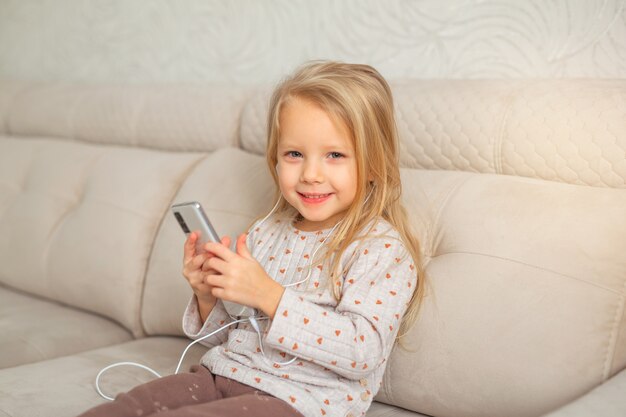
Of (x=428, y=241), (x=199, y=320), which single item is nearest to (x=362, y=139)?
(x=428, y=241)

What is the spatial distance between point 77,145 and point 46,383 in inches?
36.9

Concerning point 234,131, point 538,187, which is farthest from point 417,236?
point 234,131

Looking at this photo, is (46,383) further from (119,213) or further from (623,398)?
(623,398)

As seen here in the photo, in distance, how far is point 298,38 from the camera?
71.4 inches

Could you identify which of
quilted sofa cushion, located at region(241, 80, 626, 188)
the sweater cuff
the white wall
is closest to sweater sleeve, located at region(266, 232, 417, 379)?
the sweater cuff

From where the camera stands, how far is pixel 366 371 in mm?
1054

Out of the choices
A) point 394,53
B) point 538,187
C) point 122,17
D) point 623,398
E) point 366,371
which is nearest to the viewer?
point 623,398

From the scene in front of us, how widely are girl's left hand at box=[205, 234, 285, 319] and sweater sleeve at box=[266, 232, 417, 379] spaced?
0.07 ft

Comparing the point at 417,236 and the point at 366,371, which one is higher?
the point at 417,236

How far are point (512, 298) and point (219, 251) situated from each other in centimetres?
46

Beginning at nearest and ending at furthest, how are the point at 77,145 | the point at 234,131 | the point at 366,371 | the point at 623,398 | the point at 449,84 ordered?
the point at 623,398 < the point at 366,371 < the point at 449,84 < the point at 234,131 < the point at 77,145

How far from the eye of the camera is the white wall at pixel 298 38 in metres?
1.37

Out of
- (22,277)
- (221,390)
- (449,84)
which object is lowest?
(22,277)

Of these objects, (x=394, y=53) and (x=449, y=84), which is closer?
(x=449, y=84)
